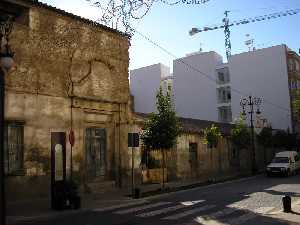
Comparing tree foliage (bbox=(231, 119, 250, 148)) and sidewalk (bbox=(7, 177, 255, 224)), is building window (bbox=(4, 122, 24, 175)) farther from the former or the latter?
tree foliage (bbox=(231, 119, 250, 148))

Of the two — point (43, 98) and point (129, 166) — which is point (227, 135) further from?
point (43, 98)

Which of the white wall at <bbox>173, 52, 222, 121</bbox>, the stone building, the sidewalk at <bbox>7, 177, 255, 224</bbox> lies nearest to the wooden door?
the stone building

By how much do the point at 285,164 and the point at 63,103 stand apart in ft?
64.0

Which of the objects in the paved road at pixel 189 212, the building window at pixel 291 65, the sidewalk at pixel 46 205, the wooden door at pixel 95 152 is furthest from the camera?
the building window at pixel 291 65

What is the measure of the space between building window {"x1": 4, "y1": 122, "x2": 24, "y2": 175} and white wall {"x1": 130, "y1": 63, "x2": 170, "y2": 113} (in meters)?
51.9

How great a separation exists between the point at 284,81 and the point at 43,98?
147ft

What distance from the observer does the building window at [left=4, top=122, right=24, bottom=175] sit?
17219 mm

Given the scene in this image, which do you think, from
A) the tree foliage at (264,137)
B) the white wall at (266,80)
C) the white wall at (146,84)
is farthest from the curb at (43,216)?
the white wall at (146,84)

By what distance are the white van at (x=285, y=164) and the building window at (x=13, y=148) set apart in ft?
66.5

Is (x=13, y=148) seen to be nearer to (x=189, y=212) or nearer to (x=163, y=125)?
(x=189, y=212)

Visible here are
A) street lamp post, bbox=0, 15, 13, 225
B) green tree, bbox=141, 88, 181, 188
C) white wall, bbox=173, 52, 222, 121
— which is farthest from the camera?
white wall, bbox=173, 52, 222, 121

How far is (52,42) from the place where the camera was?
64.0 ft

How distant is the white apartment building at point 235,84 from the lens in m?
57.6

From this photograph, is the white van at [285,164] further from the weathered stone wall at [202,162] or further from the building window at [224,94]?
the building window at [224,94]
